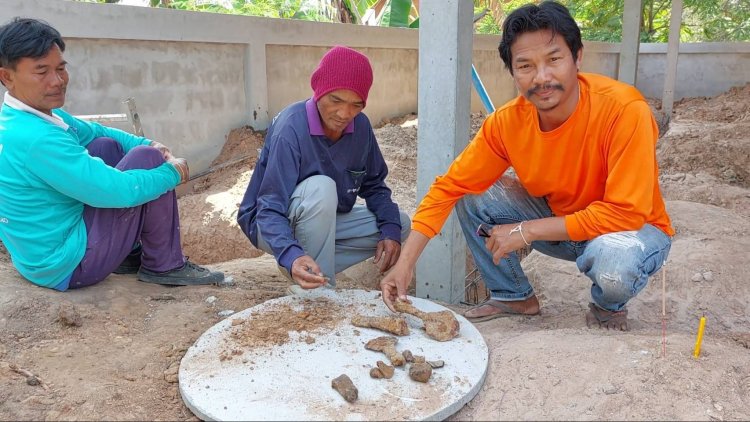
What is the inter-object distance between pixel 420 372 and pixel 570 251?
101cm

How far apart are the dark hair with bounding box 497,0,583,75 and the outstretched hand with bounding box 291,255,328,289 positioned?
3.82ft

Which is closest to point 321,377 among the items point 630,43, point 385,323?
point 385,323

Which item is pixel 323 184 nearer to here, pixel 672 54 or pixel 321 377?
pixel 321 377

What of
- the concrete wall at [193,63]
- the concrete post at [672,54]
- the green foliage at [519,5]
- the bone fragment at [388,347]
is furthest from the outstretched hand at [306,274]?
the concrete post at [672,54]

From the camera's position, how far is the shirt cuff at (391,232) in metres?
3.06

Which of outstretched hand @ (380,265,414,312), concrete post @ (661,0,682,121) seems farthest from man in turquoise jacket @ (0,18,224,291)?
concrete post @ (661,0,682,121)

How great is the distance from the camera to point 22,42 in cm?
241

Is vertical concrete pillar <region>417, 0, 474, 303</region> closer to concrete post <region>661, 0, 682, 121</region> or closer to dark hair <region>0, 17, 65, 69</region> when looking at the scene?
dark hair <region>0, 17, 65, 69</region>

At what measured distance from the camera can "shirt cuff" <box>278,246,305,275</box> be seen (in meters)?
2.43

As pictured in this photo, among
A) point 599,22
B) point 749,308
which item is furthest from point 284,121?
point 599,22

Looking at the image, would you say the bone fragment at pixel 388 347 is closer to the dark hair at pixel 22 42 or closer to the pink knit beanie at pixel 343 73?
the pink knit beanie at pixel 343 73

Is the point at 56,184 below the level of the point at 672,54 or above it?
below

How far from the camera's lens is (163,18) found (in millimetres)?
5273

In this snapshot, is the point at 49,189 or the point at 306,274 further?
the point at 49,189
